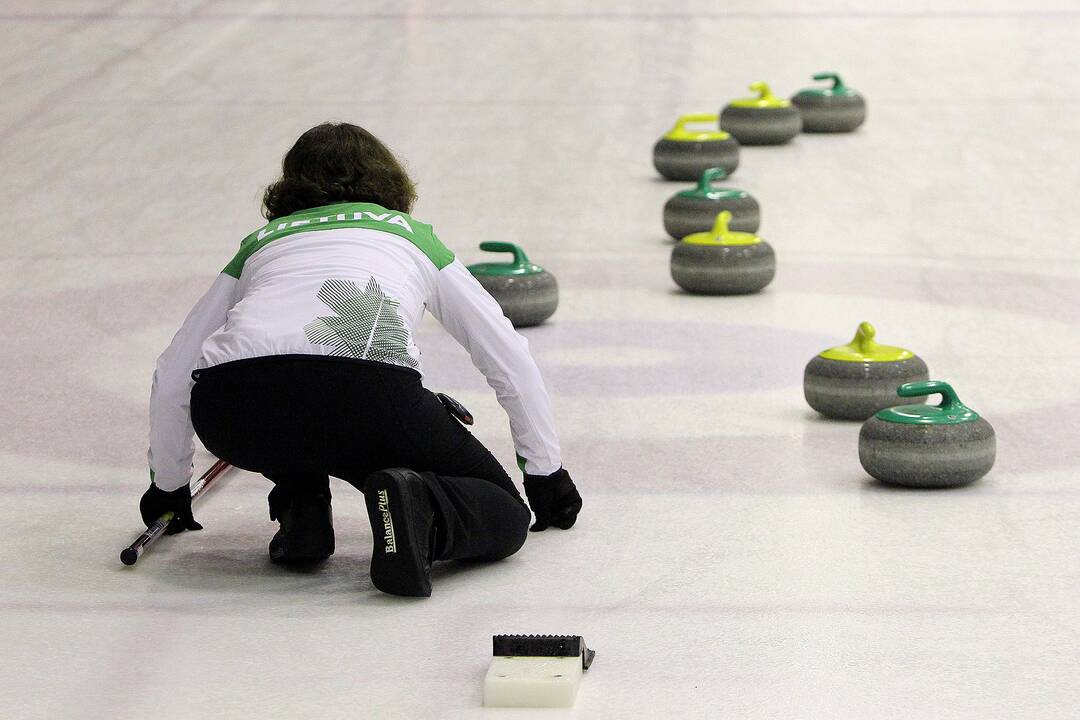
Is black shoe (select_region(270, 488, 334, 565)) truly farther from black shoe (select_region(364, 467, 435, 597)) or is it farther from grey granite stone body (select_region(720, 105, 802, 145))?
grey granite stone body (select_region(720, 105, 802, 145))

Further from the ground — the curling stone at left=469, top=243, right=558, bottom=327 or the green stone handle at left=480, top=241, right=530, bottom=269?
the green stone handle at left=480, top=241, right=530, bottom=269

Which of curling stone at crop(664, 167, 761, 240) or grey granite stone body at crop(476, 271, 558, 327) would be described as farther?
curling stone at crop(664, 167, 761, 240)

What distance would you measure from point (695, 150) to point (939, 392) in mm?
5576

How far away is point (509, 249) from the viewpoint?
6.34 metres

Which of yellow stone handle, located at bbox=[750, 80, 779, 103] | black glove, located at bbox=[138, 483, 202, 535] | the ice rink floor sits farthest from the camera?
yellow stone handle, located at bbox=[750, 80, 779, 103]

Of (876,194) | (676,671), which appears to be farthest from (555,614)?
(876,194)

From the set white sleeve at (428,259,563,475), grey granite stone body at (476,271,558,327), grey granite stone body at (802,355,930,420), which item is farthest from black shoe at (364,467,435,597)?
grey granite stone body at (476,271,558,327)

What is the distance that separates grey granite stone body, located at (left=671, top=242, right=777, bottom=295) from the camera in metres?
7.60

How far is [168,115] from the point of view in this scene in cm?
1165

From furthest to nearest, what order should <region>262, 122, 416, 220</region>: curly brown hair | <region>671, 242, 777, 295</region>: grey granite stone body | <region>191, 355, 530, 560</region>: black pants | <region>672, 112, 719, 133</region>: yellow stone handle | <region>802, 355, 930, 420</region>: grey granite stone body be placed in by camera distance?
<region>672, 112, 719, 133</region>: yellow stone handle, <region>671, 242, 777, 295</region>: grey granite stone body, <region>802, 355, 930, 420</region>: grey granite stone body, <region>262, 122, 416, 220</region>: curly brown hair, <region>191, 355, 530, 560</region>: black pants

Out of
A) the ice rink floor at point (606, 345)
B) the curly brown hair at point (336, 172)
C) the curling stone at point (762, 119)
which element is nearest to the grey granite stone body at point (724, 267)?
the ice rink floor at point (606, 345)

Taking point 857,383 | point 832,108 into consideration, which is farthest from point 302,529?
point 832,108

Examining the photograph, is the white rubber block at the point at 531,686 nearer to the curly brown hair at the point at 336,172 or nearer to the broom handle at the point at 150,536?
the broom handle at the point at 150,536

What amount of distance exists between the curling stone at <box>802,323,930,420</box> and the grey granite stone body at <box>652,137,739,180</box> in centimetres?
468
